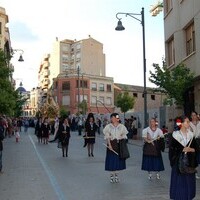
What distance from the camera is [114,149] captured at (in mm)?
11828

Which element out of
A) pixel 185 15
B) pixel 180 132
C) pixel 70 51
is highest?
pixel 70 51

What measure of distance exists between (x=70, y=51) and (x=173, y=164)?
111065 mm

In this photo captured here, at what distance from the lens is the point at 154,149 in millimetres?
12227

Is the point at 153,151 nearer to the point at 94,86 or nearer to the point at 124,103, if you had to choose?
the point at 124,103

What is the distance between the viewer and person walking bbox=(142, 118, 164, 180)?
12.1m

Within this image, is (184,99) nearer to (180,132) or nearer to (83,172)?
(83,172)

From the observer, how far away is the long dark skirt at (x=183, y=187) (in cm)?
765

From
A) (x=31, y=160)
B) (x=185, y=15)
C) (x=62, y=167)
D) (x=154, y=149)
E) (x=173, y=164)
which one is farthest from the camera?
(x=185, y=15)

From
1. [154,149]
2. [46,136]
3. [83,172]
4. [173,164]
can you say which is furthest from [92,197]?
[46,136]

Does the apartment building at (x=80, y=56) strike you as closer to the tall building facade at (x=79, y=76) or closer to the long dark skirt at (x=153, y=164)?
the tall building facade at (x=79, y=76)

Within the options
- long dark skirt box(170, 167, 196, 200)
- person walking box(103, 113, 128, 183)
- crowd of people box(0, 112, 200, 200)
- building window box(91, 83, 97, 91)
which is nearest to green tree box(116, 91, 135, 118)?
building window box(91, 83, 97, 91)

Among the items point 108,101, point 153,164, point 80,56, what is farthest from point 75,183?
point 80,56

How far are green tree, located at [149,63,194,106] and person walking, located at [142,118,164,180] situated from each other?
9.86m

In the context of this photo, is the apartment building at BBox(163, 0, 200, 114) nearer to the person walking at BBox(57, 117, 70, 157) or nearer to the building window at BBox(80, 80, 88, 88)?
the person walking at BBox(57, 117, 70, 157)
